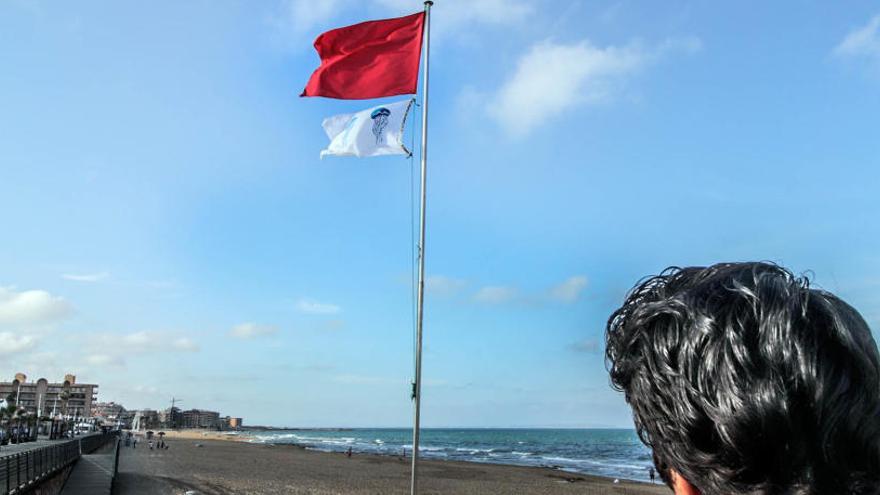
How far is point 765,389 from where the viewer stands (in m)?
0.97

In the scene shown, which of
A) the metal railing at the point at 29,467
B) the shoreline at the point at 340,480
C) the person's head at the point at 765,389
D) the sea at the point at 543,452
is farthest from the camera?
the sea at the point at 543,452

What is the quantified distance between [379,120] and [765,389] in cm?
1016

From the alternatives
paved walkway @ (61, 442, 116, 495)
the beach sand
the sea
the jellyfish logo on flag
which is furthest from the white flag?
the beach sand

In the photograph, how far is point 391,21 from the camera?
36.0ft

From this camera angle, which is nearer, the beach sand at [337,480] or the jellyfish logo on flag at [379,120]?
the jellyfish logo on flag at [379,120]

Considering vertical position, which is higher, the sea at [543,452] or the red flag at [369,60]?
the red flag at [369,60]

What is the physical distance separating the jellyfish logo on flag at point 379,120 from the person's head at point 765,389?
9.93 meters

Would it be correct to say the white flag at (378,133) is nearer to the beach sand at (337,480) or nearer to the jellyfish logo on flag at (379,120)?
the jellyfish logo on flag at (379,120)

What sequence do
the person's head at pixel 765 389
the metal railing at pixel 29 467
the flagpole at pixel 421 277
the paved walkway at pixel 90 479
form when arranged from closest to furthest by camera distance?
1. the person's head at pixel 765 389
2. the flagpole at pixel 421 277
3. the metal railing at pixel 29 467
4. the paved walkway at pixel 90 479

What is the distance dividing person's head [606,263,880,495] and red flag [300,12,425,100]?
33.5 feet

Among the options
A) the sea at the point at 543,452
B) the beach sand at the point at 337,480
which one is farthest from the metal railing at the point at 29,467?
the sea at the point at 543,452

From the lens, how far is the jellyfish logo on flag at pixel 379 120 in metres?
10.7

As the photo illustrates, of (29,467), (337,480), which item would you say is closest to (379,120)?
(29,467)

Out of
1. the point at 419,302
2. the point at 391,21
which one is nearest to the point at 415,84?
the point at 391,21
